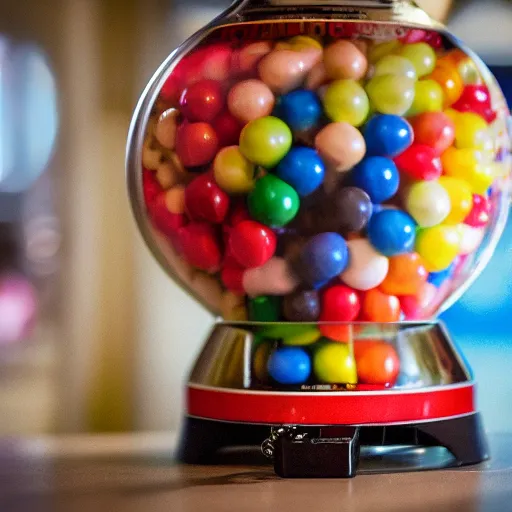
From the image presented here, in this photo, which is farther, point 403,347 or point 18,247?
point 18,247

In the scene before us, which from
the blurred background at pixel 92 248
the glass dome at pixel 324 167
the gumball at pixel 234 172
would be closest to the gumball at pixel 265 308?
the glass dome at pixel 324 167

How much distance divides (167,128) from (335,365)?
0.91 ft

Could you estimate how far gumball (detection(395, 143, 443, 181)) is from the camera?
0.85 meters

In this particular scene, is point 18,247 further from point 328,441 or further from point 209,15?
point 328,441

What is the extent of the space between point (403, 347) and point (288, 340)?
105 millimetres

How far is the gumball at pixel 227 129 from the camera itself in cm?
86

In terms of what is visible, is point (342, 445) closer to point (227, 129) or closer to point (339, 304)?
point (339, 304)

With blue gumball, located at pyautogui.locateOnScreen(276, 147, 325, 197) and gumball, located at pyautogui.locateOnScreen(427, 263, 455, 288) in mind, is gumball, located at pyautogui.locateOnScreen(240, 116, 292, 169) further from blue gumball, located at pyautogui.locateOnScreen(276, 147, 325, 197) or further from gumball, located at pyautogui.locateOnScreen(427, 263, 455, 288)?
gumball, located at pyautogui.locateOnScreen(427, 263, 455, 288)

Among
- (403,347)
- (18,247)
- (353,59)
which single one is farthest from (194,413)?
(18,247)

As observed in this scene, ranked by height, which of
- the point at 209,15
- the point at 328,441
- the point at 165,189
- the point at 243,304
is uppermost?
the point at 209,15

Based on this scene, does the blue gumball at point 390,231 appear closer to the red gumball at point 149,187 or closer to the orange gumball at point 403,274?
the orange gumball at point 403,274

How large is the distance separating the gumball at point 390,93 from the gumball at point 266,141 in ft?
0.27

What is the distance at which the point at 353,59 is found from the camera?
33.5 inches

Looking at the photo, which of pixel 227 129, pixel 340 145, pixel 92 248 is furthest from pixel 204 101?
pixel 92 248
